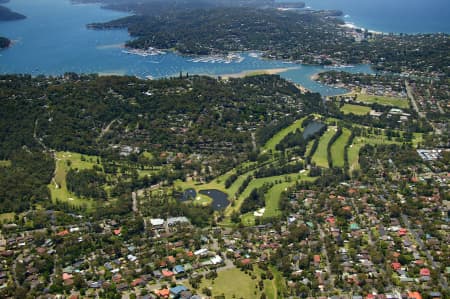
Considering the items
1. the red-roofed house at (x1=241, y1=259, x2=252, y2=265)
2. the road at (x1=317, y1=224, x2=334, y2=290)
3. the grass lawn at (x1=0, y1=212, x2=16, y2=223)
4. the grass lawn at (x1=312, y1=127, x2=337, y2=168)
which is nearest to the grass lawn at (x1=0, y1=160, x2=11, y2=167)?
the grass lawn at (x1=0, y1=212, x2=16, y2=223)

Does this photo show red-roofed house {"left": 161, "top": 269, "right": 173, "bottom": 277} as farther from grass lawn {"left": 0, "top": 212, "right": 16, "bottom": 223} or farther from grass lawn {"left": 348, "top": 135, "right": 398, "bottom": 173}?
grass lawn {"left": 348, "top": 135, "right": 398, "bottom": 173}

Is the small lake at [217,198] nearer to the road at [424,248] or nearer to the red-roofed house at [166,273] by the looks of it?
the red-roofed house at [166,273]

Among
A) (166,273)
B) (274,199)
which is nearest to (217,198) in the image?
(274,199)

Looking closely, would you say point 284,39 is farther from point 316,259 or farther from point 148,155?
point 316,259

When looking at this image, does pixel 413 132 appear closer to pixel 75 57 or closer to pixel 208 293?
pixel 208 293

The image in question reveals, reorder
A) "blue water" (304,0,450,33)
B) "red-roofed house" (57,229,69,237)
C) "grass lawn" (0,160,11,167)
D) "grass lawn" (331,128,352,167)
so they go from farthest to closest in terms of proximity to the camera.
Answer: "blue water" (304,0,450,33) → "grass lawn" (331,128,352,167) → "grass lawn" (0,160,11,167) → "red-roofed house" (57,229,69,237)

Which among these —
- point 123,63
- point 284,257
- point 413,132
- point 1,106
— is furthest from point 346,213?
point 123,63
